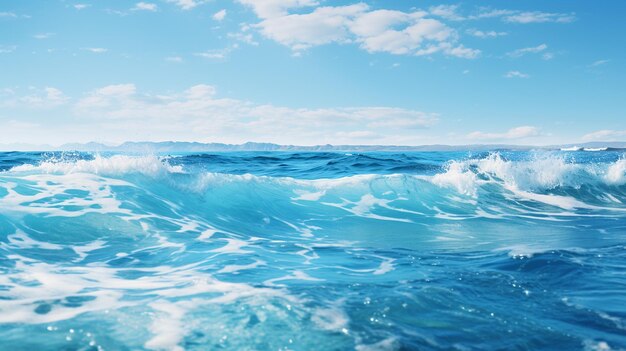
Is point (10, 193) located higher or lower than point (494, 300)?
higher

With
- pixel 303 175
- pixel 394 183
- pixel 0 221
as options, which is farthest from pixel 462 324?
pixel 303 175

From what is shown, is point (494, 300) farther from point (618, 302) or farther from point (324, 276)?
point (324, 276)

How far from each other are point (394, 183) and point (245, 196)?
227 inches

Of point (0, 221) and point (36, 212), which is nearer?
point (0, 221)

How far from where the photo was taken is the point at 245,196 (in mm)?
13070

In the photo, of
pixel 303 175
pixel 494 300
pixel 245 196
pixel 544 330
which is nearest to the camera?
pixel 544 330

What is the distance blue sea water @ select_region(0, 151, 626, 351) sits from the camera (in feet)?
11.8

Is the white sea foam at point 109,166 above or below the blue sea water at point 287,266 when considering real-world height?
above

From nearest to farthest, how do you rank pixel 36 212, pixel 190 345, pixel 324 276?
pixel 190 345 → pixel 324 276 → pixel 36 212

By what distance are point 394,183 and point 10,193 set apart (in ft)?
38.1

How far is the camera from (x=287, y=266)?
245 inches

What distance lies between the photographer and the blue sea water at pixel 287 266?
360 cm

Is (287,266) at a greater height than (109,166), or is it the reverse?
(109,166)

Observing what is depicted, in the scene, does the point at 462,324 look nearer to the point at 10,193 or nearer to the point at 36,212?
the point at 36,212
